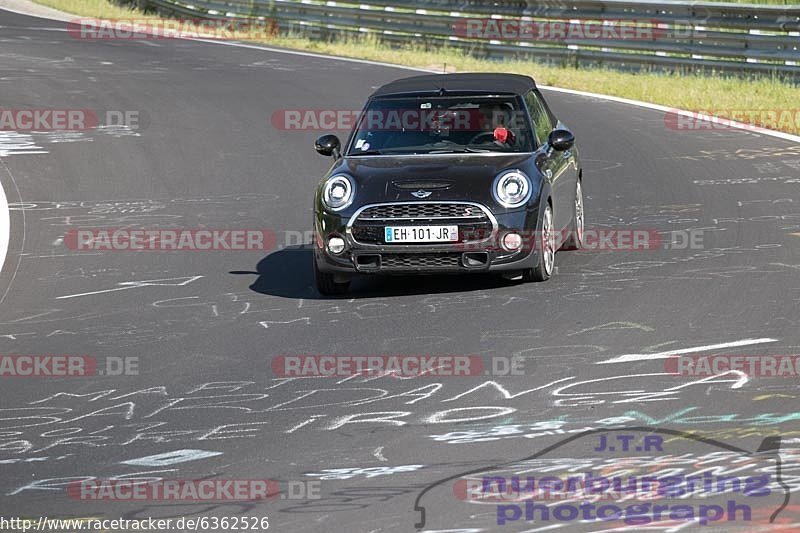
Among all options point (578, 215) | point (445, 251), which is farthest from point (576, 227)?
point (445, 251)

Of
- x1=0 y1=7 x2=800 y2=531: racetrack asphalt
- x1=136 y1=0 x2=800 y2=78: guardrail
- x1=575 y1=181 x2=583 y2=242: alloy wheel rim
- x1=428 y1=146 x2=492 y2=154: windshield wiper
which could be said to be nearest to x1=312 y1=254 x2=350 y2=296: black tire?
x1=0 y1=7 x2=800 y2=531: racetrack asphalt

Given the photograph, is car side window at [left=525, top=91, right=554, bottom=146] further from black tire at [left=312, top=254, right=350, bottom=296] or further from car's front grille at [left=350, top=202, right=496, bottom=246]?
black tire at [left=312, top=254, right=350, bottom=296]

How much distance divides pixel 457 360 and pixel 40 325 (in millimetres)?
3340

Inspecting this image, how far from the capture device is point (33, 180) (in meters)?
16.3

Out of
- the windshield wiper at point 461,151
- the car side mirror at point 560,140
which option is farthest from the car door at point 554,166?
the windshield wiper at point 461,151

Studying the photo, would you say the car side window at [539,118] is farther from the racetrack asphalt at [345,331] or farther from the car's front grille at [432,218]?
the car's front grille at [432,218]

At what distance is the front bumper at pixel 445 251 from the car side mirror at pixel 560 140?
3.00ft

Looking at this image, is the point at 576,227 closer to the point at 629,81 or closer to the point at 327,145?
the point at 327,145

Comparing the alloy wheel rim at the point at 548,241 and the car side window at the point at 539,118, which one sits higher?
the car side window at the point at 539,118

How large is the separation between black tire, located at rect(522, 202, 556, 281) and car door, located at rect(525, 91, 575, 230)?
0.21 metres

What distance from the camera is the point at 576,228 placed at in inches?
489

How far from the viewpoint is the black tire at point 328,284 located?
1093cm

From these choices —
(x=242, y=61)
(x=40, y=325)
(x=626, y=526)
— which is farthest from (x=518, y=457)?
(x=242, y=61)

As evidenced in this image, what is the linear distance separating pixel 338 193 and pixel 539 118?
6.83ft
